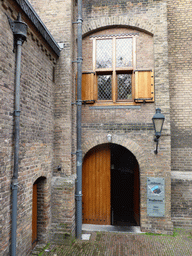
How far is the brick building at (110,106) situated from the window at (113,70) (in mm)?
34

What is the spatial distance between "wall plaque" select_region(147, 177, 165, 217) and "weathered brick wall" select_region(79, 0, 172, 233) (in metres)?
0.13

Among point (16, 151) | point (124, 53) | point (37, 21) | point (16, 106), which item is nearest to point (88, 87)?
point (124, 53)

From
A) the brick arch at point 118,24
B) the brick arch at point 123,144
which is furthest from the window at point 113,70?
the brick arch at point 123,144

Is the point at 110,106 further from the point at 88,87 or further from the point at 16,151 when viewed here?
the point at 16,151

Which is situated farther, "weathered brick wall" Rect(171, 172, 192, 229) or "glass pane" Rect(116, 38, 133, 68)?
"glass pane" Rect(116, 38, 133, 68)

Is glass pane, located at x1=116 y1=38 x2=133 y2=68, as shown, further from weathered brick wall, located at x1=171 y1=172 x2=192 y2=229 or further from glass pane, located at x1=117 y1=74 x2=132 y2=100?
weathered brick wall, located at x1=171 y1=172 x2=192 y2=229

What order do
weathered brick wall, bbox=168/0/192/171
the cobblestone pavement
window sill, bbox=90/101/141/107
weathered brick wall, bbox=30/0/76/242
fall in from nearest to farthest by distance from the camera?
the cobblestone pavement → weathered brick wall, bbox=30/0/76/242 → window sill, bbox=90/101/141/107 → weathered brick wall, bbox=168/0/192/171

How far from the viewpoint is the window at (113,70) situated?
6.40m

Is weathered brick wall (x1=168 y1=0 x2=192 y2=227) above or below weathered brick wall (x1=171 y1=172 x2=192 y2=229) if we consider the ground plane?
above

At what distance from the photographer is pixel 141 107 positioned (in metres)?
6.30

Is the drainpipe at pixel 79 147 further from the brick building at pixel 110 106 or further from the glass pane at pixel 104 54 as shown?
the glass pane at pixel 104 54

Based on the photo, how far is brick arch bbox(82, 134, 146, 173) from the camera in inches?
240

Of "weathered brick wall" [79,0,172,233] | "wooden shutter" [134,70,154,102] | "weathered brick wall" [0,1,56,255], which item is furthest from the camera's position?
"wooden shutter" [134,70,154,102]

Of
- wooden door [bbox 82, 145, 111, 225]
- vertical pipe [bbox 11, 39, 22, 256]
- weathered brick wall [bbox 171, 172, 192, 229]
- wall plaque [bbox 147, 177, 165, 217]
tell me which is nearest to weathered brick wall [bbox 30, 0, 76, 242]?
wooden door [bbox 82, 145, 111, 225]
